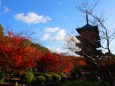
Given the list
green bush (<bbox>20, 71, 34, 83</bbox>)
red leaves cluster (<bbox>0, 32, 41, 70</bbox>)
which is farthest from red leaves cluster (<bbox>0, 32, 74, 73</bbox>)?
green bush (<bbox>20, 71, 34, 83</bbox>)

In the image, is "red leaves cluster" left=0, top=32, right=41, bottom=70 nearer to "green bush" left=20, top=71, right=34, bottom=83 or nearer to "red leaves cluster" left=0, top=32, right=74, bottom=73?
"red leaves cluster" left=0, top=32, right=74, bottom=73

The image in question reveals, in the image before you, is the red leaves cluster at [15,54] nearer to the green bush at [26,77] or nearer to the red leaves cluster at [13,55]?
the red leaves cluster at [13,55]

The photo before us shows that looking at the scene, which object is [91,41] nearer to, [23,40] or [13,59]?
[13,59]

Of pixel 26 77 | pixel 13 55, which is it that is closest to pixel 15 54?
pixel 13 55

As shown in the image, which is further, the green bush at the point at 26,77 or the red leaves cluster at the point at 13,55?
the green bush at the point at 26,77

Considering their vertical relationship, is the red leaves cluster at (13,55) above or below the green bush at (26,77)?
above

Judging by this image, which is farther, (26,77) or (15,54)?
(26,77)

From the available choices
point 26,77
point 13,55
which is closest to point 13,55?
point 13,55

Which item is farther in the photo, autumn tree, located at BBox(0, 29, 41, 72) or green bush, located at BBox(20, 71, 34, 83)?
green bush, located at BBox(20, 71, 34, 83)

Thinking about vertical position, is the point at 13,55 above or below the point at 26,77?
above

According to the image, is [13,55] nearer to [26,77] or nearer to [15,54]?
[15,54]

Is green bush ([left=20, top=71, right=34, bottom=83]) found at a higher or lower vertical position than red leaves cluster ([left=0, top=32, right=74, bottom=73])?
lower

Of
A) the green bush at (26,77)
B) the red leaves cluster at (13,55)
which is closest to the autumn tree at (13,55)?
the red leaves cluster at (13,55)

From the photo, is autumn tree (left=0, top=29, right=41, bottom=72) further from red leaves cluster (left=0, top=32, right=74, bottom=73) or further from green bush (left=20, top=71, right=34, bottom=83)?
green bush (left=20, top=71, right=34, bottom=83)
